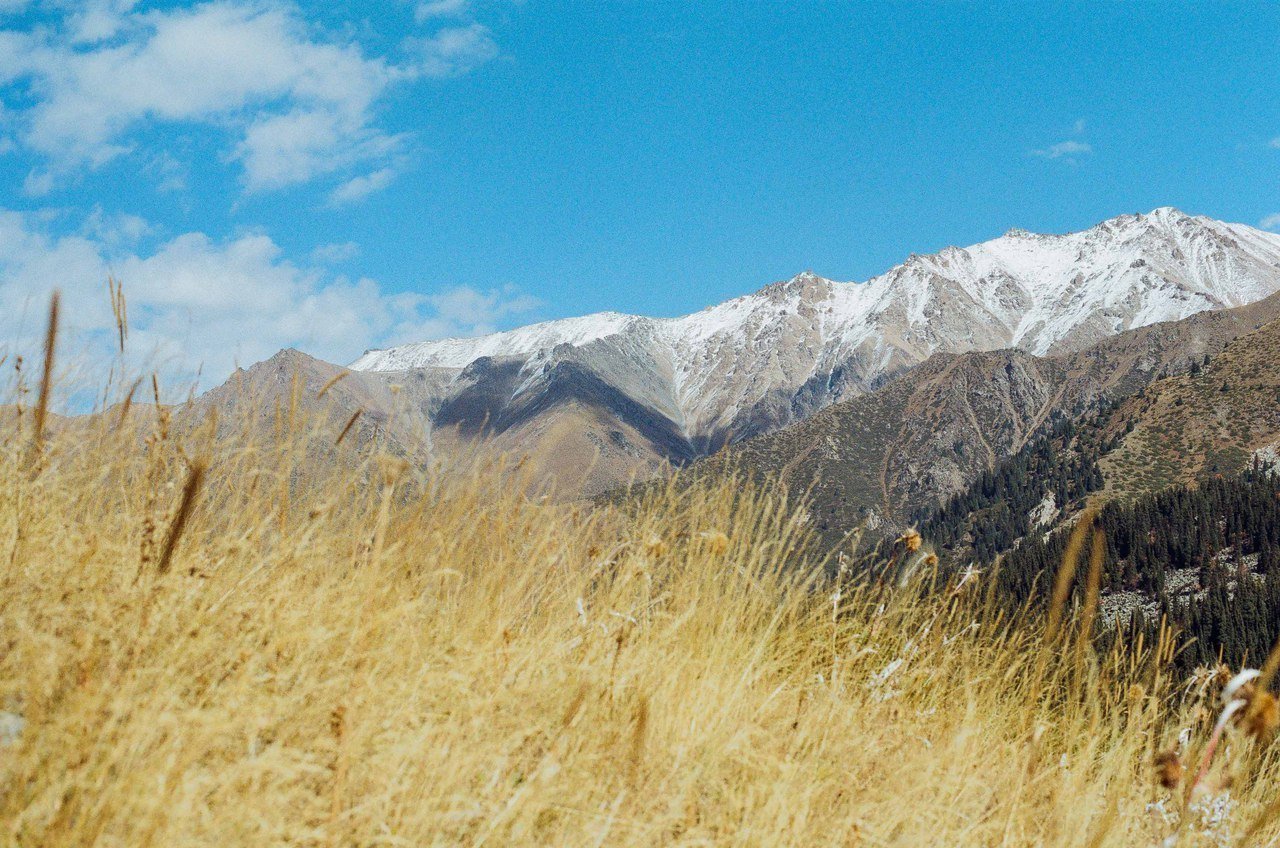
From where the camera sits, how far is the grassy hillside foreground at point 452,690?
1650mm

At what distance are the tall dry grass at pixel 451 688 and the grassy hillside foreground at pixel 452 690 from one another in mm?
14

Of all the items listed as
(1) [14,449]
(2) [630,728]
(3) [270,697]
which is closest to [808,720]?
(2) [630,728]

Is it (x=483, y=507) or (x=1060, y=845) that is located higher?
(x=483, y=507)

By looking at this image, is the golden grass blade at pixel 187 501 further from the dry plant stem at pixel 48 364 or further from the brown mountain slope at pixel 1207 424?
the brown mountain slope at pixel 1207 424

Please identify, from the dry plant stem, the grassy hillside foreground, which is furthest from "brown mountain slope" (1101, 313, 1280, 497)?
the dry plant stem

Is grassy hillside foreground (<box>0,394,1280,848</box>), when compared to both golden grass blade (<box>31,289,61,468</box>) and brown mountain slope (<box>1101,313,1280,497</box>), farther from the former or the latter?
brown mountain slope (<box>1101,313,1280,497</box>)

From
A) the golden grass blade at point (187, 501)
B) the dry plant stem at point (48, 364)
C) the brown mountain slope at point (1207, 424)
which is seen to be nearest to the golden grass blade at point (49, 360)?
the dry plant stem at point (48, 364)

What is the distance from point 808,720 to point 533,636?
1116 millimetres

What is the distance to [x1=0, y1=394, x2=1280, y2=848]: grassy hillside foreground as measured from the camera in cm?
165

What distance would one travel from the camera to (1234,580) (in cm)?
10850

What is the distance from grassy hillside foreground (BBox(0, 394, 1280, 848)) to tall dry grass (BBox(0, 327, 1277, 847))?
14 mm

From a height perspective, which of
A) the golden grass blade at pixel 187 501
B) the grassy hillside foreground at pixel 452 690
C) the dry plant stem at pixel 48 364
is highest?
the dry plant stem at pixel 48 364

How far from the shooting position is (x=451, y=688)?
238cm

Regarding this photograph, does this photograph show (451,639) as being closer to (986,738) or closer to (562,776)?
(562,776)
